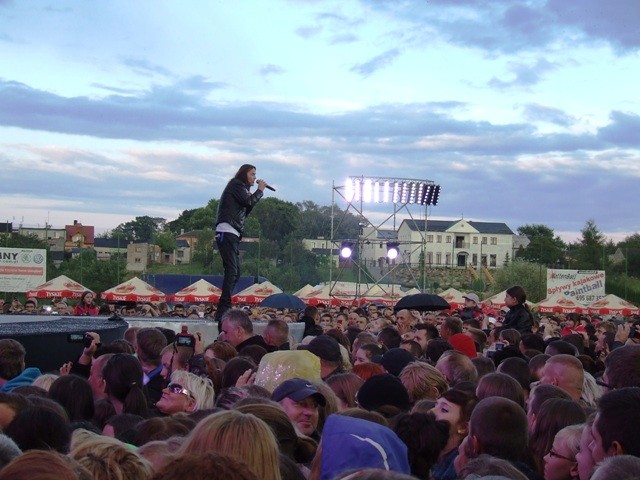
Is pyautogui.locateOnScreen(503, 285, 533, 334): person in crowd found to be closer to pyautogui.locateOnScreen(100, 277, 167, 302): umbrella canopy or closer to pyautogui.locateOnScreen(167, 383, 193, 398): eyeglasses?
pyautogui.locateOnScreen(167, 383, 193, 398): eyeglasses

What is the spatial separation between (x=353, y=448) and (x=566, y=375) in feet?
13.2

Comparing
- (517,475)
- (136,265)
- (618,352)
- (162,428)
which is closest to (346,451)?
(517,475)

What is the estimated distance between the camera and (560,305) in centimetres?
3866

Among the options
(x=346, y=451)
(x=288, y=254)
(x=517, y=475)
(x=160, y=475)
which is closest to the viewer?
(x=160, y=475)

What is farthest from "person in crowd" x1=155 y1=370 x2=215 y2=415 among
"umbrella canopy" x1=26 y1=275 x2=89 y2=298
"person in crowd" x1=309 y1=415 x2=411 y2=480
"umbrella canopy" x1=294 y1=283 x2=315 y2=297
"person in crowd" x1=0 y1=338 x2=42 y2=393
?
"umbrella canopy" x1=294 y1=283 x2=315 y2=297

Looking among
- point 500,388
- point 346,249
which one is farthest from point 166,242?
point 500,388

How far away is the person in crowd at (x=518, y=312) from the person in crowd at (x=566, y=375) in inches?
207

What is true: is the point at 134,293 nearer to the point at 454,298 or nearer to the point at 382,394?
the point at 454,298

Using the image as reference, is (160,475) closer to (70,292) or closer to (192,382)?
(192,382)

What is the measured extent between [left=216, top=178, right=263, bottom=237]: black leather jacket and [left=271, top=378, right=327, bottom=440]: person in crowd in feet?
27.9

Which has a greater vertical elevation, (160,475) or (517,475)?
(160,475)

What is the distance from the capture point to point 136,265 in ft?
201

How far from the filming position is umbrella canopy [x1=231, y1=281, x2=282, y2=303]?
36297mm

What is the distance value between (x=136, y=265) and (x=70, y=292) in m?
27.2
